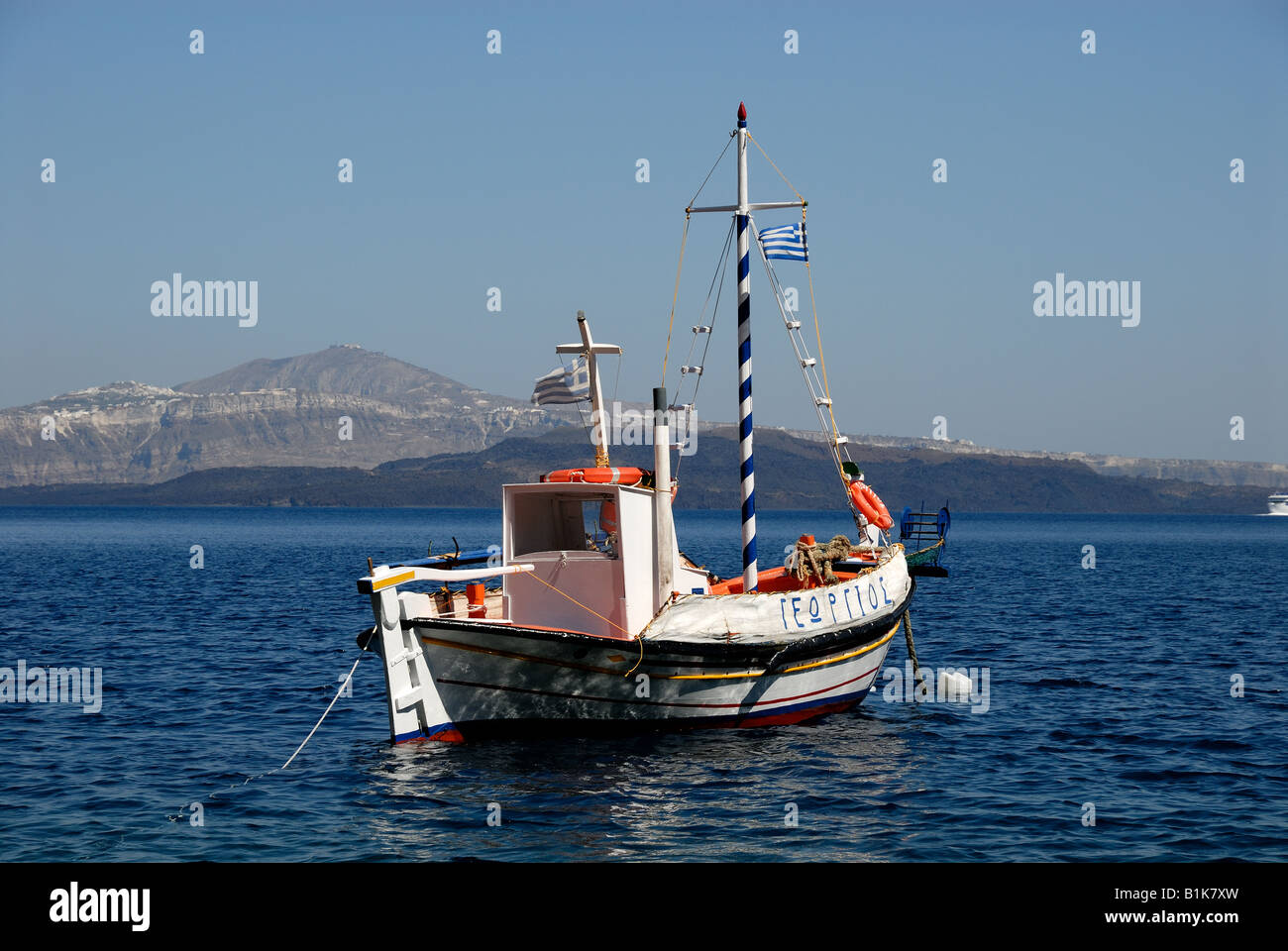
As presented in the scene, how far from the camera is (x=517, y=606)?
2014 cm

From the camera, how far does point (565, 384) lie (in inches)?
864

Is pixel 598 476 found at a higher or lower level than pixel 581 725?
higher

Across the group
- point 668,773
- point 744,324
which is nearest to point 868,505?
point 744,324

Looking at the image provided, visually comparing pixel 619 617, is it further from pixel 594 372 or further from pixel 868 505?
pixel 868 505

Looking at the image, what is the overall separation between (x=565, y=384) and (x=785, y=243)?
16.5 ft

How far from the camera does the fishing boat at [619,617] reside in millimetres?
18016

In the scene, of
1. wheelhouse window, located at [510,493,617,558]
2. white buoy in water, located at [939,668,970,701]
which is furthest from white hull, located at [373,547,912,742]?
white buoy in water, located at [939,668,970,701]

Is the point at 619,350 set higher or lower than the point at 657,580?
higher

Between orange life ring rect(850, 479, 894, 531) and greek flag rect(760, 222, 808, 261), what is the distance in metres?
6.16

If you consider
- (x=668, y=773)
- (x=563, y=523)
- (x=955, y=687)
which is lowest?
(x=955, y=687)

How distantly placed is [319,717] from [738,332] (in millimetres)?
11259

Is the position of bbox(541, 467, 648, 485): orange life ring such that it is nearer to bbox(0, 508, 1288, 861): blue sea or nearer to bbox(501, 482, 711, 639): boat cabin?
bbox(501, 482, 711, 639): boat cabin
